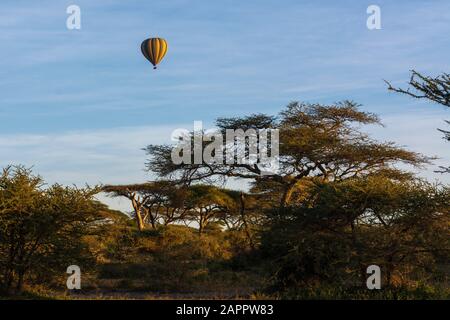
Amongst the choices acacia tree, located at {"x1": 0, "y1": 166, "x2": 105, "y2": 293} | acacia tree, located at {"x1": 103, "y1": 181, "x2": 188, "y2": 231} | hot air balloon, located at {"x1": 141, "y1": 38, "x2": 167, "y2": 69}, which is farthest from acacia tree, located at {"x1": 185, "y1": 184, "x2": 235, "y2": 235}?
acacia tree, located at {"x1": 0, "y1": 166, "x2": 105, "y2": 293}

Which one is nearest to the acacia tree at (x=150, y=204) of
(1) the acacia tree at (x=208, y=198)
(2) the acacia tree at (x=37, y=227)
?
(1) the acacia tree at (x=208, y=198)

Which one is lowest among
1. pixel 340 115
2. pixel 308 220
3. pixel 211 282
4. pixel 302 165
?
pixel 211 282

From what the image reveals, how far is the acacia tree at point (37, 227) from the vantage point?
16.7 metres

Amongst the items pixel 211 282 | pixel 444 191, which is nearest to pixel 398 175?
pixel 211 282

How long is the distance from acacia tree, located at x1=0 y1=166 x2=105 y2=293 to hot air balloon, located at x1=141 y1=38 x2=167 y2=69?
14.9 metres

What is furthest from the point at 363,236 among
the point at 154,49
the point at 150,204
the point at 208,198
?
the point at 150,204

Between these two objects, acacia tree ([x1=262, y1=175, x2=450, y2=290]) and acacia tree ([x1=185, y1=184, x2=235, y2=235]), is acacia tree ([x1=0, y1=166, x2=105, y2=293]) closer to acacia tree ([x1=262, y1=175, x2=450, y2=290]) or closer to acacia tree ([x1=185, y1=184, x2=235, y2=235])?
acacia tree ([x1=262, y1=175, x2=450, y2=290])

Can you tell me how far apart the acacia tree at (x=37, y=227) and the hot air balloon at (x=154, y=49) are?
586 inches

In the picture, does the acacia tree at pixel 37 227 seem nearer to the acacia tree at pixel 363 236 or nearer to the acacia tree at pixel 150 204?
the acacia tree at pixel 363 236

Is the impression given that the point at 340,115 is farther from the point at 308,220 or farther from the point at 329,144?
the point at 308,220

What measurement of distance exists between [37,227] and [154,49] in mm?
16155

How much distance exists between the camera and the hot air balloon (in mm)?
31422
